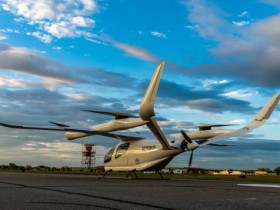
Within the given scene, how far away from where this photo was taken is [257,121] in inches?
Answer: 1247

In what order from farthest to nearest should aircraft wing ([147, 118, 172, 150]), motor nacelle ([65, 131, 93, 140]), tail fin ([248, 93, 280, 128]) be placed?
motor nacelle ([65, 131, 93, 140]) < tail fin ([248, 93, 280, 128]) < aircraft wing ([147, 118, 172, 150])

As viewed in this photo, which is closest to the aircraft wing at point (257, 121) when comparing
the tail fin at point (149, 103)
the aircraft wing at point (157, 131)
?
the aircraft wing at point (157, 131)

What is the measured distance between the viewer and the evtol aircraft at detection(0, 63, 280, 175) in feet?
99.0

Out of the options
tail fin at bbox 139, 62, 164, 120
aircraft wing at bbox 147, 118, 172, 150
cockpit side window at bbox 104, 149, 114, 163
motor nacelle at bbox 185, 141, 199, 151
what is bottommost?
cockpit side window at bbox 104, 149, 114, 163

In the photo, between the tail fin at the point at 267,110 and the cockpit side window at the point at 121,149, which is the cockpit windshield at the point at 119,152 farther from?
the tail fin at the point at 267,110

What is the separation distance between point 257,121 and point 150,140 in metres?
9.56

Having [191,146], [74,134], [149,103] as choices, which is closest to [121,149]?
[74,134]

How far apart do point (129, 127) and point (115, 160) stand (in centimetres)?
843

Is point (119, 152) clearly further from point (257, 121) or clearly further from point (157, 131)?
point (257, 121)

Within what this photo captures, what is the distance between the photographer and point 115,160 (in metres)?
37.2

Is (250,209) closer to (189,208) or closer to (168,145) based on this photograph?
(189,208)

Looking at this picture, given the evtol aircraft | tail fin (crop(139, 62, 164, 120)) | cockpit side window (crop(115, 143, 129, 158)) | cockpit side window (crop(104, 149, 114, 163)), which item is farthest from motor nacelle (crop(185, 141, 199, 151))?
cockpit side window (crop(104, 149, 114, 163))

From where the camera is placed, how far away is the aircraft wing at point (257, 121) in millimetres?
30672

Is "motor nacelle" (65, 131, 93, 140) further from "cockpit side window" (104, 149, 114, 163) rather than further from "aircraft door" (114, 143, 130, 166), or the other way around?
"cockpit side window" (104, 149, 114, 163)
